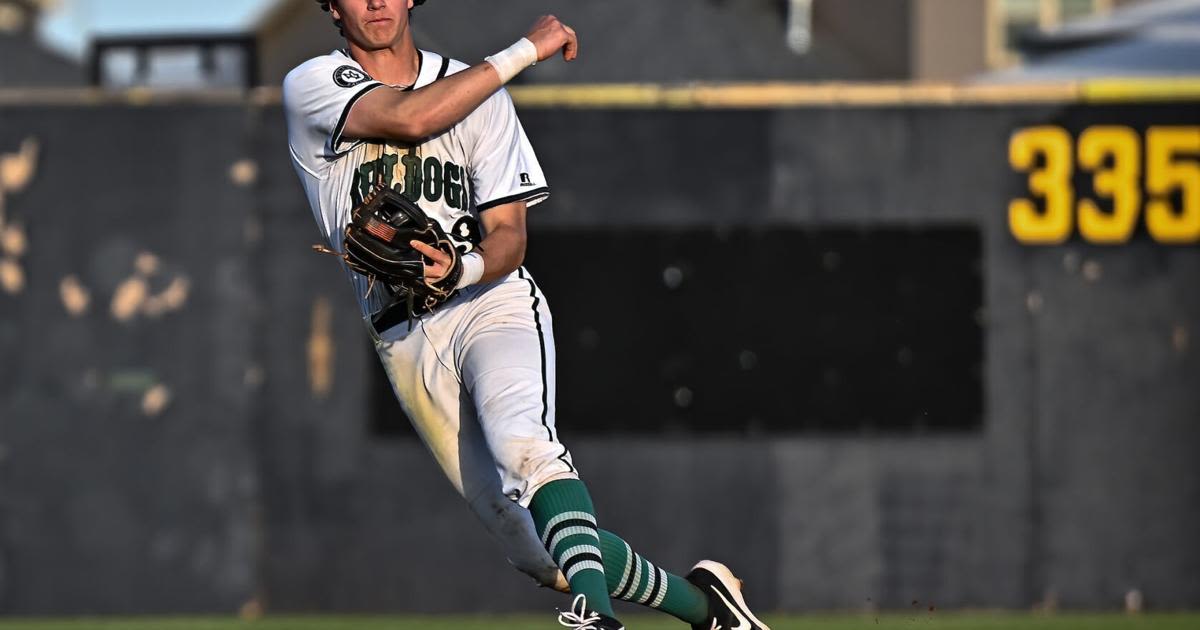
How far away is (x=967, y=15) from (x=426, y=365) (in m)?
21.9

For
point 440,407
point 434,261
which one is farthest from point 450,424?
point 434,261

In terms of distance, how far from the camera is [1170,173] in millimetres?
10656

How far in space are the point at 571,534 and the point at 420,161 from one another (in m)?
1.21

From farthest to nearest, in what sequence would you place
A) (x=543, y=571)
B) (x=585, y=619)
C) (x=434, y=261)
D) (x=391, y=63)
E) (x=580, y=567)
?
(x=543, y=571), (x=391, y=63), (x=434, y=261), (x=580, y=567), (x=585, y=619)

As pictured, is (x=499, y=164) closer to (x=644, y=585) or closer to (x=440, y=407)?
(x=440, y=407)

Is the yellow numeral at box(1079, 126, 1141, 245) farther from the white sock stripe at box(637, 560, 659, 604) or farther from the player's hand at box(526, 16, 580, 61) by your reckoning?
the player's hand at box(526, 16, 580, 61)

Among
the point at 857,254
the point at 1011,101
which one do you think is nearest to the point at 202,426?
the point at 857,254

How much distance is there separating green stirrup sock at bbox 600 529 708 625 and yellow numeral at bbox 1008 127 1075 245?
207 inches

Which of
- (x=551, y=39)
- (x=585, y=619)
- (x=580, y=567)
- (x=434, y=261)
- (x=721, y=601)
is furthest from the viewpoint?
(x=721, y=601)

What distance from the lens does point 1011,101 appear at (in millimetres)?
10758

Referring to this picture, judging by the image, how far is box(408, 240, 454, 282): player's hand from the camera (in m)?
5.37

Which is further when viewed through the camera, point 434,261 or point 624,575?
point 624,575

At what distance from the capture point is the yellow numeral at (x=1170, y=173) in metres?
10.6

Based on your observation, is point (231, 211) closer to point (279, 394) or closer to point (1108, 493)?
point (279, 394)
